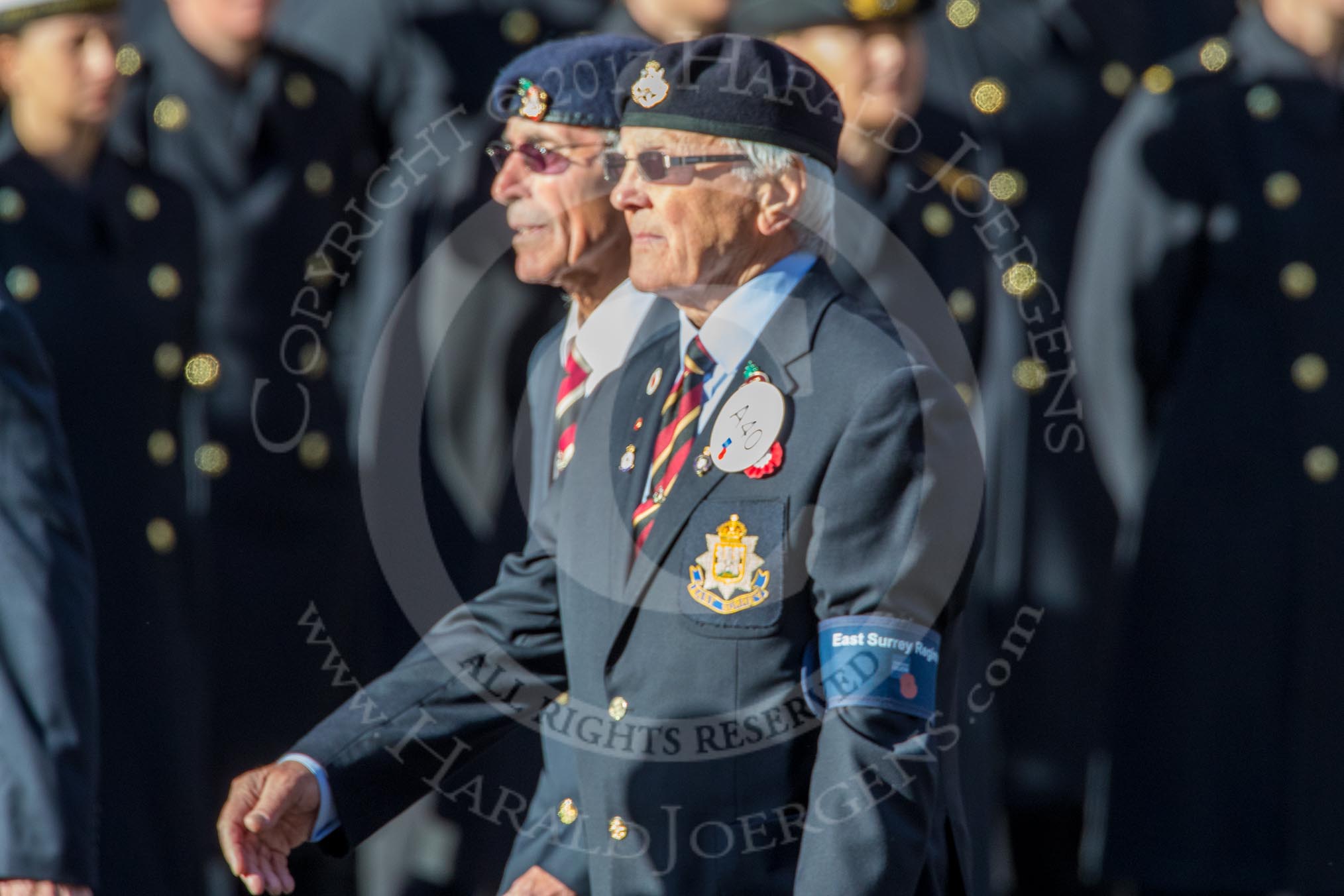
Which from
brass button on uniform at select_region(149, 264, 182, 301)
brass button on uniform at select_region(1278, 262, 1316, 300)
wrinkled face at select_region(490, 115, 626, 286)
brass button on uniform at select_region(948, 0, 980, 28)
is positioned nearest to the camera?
wrinkled face at select_region(490, 115, 626, 286)

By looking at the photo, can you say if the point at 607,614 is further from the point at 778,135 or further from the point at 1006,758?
the point at 1006,758

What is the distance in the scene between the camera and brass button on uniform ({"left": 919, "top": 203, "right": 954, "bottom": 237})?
15.4ft

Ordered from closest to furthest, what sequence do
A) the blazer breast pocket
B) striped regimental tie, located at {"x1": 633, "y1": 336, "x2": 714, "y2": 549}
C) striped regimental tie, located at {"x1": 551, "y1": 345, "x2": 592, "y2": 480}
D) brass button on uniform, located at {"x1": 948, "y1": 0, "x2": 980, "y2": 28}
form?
the blazer breast pocket < striped regimental tie, located at {"x1": 633, "y1": 336, "x2": 714, "y2": 549} < striped regimental tie, located at {"x1": 551, "y1": 345, "x2": 592, "y2": 480} < brass button on uniform, located at {"x1": 948, "y1": 0, "x2": 980, "y2": 28}

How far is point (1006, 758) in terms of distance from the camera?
4.75 m

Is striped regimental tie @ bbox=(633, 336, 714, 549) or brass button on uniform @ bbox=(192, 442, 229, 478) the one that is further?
brass button on uniform @ bbox=(192, 442, 229, 478)

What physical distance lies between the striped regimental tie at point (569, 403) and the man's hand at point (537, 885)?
70 cm

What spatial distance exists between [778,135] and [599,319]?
0.86 m

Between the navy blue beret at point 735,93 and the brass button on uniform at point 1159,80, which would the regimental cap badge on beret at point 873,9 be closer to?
the brass button on uniform at point 1159,80

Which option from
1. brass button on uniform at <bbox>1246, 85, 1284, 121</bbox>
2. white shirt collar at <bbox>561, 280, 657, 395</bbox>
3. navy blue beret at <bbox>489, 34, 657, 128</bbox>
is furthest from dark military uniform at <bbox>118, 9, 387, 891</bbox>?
brass button on uniform at <bbox>1246, 85, 1284, 121</bbox>

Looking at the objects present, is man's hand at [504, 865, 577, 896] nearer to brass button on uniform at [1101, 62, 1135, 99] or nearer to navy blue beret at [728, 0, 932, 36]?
navy blue beret at [728, 0, 932, 36]

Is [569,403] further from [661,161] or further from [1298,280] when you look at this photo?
[1298,280]

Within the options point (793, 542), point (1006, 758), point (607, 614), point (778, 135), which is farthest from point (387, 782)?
point (1006, 758)

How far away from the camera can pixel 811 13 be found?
4.52m

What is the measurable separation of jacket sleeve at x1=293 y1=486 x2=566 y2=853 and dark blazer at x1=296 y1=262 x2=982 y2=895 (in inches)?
0.9
